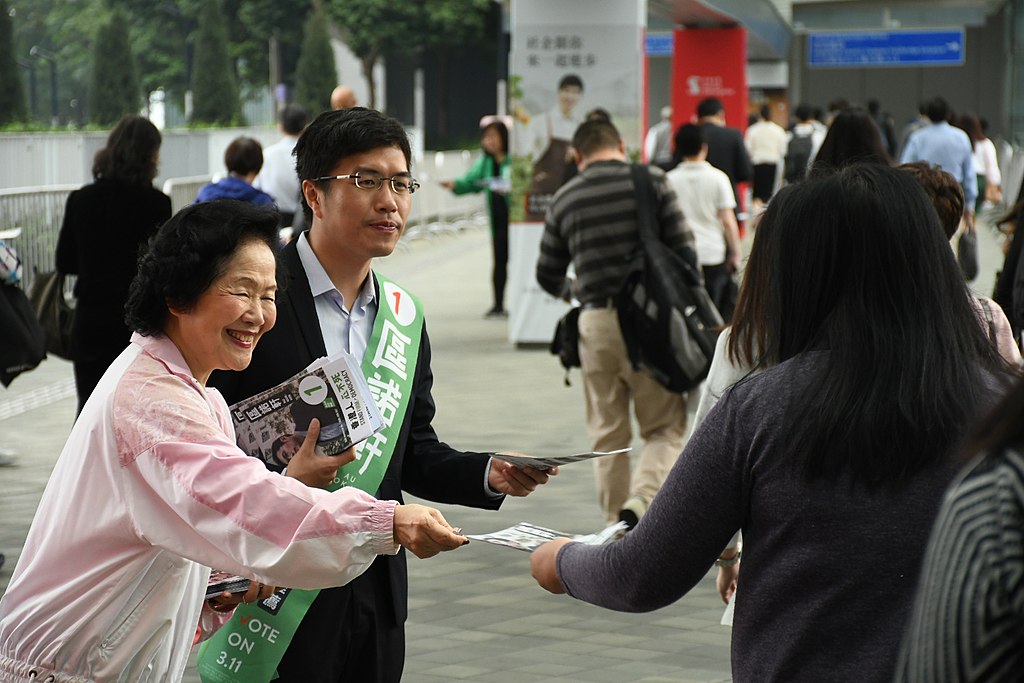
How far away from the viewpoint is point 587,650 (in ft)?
18.1

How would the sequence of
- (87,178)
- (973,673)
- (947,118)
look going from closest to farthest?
1. (973,673)
2. (947,118)
3. (87,178)

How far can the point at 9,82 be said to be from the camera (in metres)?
23.9

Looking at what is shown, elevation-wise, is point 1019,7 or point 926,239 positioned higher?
point 1019,7

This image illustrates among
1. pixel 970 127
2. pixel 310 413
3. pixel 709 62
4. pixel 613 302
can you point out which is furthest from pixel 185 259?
pixel 709 62

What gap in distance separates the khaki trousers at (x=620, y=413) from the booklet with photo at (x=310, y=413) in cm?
415

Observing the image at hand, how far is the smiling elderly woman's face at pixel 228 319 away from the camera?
102 inches

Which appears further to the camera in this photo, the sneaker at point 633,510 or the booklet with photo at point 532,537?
the sneaker at point 633,510

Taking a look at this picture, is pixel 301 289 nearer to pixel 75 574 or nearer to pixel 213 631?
pixel 213 631

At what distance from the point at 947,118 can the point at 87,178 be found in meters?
10.0

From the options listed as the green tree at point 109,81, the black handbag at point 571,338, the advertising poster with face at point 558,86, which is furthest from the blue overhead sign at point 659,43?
the black handbag at point 571,338

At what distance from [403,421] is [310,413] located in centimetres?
45

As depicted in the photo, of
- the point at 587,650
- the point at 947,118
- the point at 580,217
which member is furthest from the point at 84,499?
the point at 947,118

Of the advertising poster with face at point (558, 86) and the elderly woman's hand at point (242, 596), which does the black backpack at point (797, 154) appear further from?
the elderly woman's hand at point (242, 596)

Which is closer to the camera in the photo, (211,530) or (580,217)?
(211,530)
